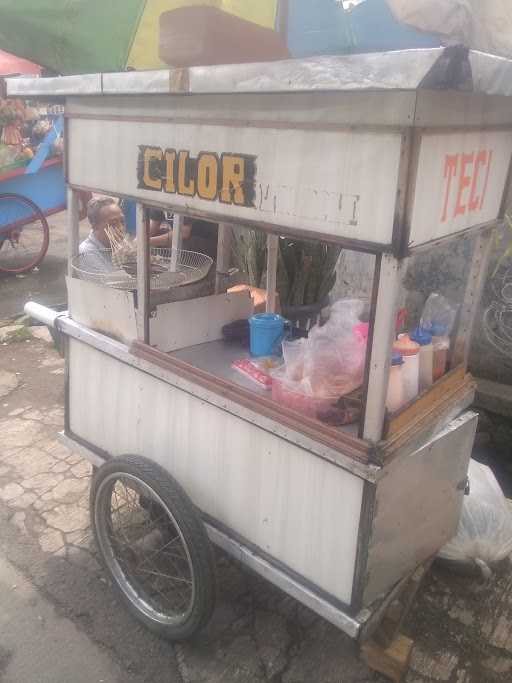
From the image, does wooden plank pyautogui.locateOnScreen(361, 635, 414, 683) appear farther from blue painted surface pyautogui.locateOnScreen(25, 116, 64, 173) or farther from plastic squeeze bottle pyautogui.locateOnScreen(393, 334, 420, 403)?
blue painted surface pyautogui.locateOnScreen(25, 116, 64, 173)

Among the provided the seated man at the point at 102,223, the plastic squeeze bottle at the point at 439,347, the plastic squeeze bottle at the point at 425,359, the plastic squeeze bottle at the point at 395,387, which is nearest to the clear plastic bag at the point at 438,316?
the plastic squeeze bottle at the point at 439,347

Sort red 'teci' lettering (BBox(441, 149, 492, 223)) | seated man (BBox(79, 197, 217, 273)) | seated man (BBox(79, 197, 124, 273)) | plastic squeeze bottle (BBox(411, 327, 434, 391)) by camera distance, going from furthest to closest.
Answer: seated man (BBox(79, 197, 124, 273)), seated man (BBox(79, 197, 217, 273)), plastic squeeze bottle (BBox(411, 327, 434, 391)), red 'teci' lettering (BBox(441, 149, 492, 223))

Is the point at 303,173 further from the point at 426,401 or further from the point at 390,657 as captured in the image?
the point at 390,657

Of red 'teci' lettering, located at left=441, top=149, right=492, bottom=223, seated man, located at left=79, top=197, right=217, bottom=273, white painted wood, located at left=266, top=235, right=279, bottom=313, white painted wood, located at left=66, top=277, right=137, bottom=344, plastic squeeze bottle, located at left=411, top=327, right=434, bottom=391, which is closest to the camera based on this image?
red 'teci' lettering, located at left=441, top=149, right=492, bottom=223

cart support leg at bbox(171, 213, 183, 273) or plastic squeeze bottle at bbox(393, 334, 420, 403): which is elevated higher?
cart support leg at bbox(171, 213, 183, 273)

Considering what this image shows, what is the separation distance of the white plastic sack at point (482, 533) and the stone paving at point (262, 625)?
14cm

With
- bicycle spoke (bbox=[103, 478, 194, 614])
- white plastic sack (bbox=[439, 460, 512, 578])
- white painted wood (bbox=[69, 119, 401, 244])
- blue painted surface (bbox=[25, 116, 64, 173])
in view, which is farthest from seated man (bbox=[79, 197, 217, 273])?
blue painted surface (bbox=[25, 116, 64, 173])

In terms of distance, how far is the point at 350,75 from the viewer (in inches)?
56.6

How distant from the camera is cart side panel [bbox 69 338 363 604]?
77.5 inches

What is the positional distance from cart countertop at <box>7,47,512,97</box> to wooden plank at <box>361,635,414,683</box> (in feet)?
6.03

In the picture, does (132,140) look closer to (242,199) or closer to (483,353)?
(242,199)

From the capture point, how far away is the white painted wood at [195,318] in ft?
8.24

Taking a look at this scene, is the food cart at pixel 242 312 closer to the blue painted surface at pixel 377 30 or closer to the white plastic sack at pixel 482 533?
the white plastic sack at pixel 482 533

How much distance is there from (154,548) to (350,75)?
7.04 ft
